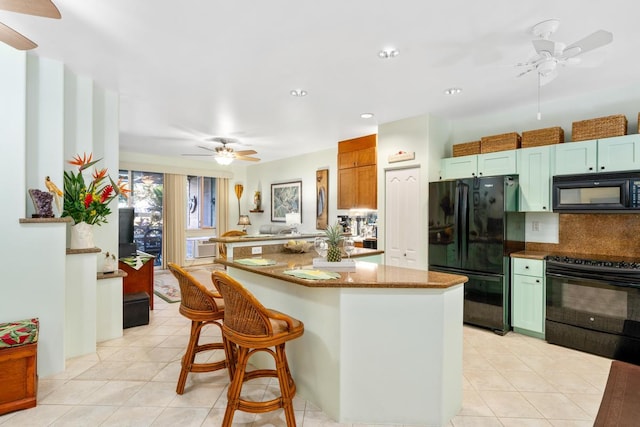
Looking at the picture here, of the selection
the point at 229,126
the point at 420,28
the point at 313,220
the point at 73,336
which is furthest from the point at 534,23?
the point at 313,220

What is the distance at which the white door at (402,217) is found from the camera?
4355 millimetres

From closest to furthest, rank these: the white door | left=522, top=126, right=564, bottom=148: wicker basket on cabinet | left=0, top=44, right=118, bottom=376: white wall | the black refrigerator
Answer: left=0, top=44, right=118, bottom=376: white wall < left=522, top=126, right=564, bottom=148: wicker basket on cabinet < the black refrigerator < the white door

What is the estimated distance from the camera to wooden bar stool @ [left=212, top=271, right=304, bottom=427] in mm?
1828

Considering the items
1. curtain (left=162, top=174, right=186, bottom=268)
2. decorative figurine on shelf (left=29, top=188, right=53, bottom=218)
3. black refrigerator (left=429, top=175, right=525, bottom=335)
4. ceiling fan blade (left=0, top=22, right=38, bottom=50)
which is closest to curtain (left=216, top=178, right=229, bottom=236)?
curtain (left=162, top=174, right=186, bottom=268)

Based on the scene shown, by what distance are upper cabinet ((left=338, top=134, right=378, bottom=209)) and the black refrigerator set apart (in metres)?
1.23

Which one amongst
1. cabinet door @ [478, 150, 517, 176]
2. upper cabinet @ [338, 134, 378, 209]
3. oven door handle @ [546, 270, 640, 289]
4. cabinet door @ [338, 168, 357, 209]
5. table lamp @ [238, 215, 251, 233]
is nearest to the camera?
oven door handle @ [546, 270, 640, 289]

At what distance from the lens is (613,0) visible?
79.0 inches

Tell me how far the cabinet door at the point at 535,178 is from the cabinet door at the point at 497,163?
0.07 meters

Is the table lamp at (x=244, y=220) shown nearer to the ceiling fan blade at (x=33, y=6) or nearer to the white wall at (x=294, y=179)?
the white wall at (x=294, y=179)

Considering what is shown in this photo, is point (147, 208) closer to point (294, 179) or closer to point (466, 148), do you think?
point (294, 179)

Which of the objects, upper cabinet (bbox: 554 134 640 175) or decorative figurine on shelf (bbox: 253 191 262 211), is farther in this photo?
decorative figurine on shelf (bbox: 253 191 262 211)

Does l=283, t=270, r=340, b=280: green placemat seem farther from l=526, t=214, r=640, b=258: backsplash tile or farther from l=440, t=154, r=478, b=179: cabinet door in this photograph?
l=526, t=214, r=640, b=258: backsplash tile

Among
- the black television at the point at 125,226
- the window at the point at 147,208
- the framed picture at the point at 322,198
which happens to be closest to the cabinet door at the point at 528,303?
the framed picture at the point at 322,198

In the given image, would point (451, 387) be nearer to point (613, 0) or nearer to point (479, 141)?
point (613, 0)
